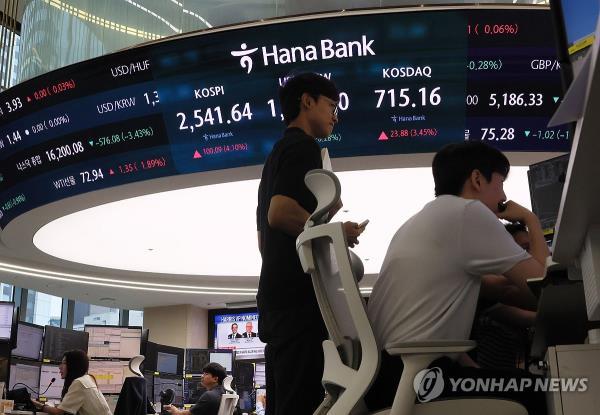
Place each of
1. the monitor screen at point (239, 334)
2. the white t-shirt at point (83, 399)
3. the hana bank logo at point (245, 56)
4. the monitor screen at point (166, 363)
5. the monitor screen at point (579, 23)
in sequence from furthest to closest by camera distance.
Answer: the monitor screen at point (239, 334)
the monitor screen at point (166, 363)
the white t-shirt at point (83, 399)
the hana bank logo at point (245, 56)
the monitor screen at point (579, 23)

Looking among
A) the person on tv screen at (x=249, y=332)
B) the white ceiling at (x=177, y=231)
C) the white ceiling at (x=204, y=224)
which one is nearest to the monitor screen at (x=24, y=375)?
the white ceiling at (x=177, y=231)

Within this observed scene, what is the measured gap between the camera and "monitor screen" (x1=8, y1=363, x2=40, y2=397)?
→ 568 centimetres

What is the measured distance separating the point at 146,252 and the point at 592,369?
7.07 m

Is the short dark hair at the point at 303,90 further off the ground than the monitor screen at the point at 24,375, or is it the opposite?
the short dark hair at the point at 303,90

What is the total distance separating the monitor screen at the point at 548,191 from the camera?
2.79 m

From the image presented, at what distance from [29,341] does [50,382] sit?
0.46 metres

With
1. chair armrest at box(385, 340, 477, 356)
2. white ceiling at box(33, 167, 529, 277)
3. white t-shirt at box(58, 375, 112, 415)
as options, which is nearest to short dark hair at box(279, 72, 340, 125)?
chair armrest at box(385, 340, 477, 356)

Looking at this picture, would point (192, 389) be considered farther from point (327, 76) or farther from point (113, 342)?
point (327, 76)

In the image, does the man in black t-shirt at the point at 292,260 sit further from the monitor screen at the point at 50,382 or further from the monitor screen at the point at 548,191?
the monitor screen at the point at 50,382

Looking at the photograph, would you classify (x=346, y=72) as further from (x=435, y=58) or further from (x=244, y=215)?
(x=244, y=215)

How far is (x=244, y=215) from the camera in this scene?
671 cm

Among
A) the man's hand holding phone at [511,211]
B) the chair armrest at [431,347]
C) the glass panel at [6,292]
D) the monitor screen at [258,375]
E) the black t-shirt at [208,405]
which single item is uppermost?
the glass panel at [6,292]

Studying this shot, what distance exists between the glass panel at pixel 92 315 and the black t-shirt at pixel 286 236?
443 inches

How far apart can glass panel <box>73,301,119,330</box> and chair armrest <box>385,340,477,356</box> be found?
11981 mm
